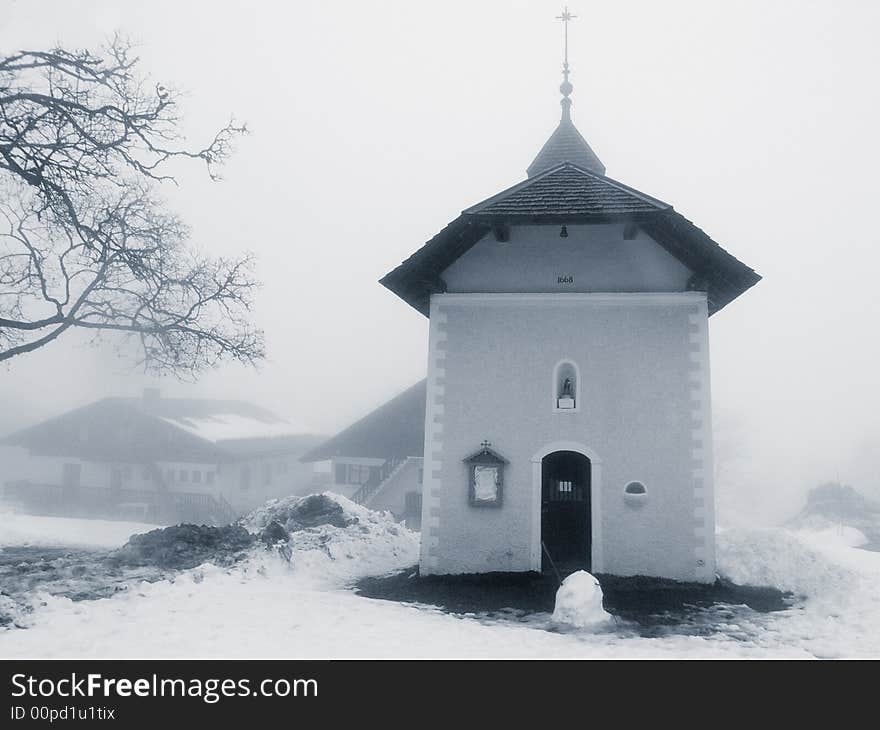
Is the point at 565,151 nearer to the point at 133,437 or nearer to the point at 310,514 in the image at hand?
the point at 310,514

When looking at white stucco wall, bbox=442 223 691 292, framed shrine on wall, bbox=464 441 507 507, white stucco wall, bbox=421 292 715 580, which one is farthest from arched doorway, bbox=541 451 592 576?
white stucco wall, bbox=442 223 691 292

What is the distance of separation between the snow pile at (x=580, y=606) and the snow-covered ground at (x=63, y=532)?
518 inches

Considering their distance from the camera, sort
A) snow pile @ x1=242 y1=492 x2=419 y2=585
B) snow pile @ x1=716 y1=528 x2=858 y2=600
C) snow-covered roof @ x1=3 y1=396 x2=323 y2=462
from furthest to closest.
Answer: snow-covered roof @ x1=3 y1=396 x2=323 y2=462 < snow pile @ x1=242 y1=492 x2=419 y2=585 < snow pile @ x1=716 y1=528 x2=858 y2=600

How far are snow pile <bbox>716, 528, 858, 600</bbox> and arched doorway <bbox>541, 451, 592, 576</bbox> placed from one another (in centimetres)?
265

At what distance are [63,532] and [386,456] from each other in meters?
11.4

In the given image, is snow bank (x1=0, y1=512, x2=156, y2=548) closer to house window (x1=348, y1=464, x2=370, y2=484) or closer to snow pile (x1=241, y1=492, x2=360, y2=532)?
snow pile (x1=241, y1=492, x2=360, y2=532)

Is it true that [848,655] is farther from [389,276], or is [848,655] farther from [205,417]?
[205,417]

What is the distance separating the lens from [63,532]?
18.7 meters

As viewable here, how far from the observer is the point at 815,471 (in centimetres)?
6034

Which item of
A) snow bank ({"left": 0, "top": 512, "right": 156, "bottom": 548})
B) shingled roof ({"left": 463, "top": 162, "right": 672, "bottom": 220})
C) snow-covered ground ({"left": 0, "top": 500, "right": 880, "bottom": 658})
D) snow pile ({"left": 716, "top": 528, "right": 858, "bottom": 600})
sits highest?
shingled roof ({"left": 463, "top": 162, "right": 672, "bottom": 220})

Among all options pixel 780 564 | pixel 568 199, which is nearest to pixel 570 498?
pixel 780 564

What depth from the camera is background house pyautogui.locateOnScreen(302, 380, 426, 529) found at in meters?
25.7

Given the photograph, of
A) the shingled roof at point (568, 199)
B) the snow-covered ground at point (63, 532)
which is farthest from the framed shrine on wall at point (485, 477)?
A: the snow-covered ground at point (63, 532)
